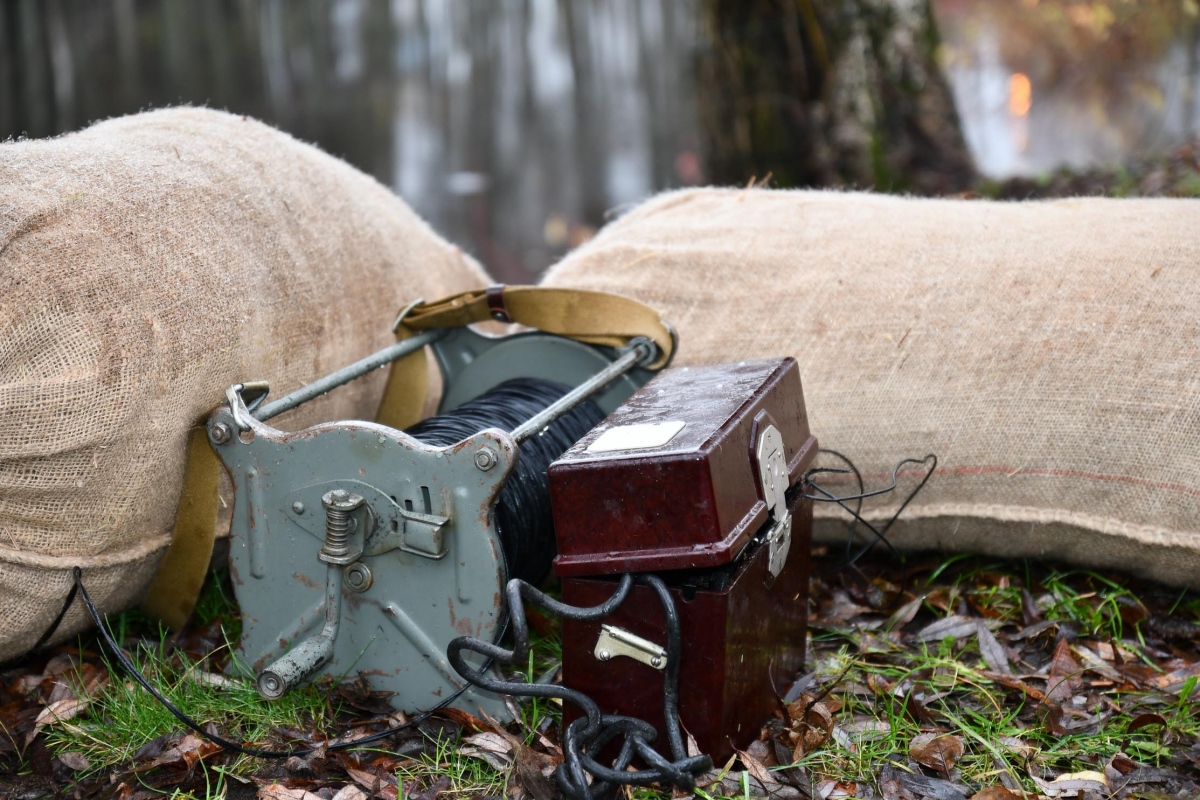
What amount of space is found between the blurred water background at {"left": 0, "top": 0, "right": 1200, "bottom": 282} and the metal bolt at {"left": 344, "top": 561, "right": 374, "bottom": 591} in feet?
20.5

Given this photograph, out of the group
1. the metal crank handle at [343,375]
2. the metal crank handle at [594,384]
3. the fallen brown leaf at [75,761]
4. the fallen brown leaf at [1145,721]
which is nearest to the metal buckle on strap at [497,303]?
the metal crank handle at [343,375]

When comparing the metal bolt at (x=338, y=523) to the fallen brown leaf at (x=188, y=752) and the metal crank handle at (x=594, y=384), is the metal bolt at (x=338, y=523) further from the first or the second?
the fallen brown leaf at (x=188, y=752)

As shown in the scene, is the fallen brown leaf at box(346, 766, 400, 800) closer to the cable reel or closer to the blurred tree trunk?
the cable reel

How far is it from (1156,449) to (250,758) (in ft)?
6.91

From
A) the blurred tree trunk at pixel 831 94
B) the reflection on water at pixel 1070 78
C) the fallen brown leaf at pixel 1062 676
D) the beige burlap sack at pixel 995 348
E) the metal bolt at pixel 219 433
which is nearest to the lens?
the metal bolt at pixel 219 433

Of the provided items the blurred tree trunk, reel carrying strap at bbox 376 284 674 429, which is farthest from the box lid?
the blurred tree trunk

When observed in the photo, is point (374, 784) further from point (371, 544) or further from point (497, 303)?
point (497, 303)

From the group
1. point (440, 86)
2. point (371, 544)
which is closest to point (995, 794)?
point (371, 544)

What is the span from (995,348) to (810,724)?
43.9 inches

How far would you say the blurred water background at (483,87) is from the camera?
26.7 ft

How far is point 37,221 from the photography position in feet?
6.48

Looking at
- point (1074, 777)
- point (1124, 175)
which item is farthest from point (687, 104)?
point (1074, 777)

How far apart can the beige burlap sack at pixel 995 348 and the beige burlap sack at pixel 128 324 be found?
1.00 m

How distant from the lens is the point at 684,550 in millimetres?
1661
